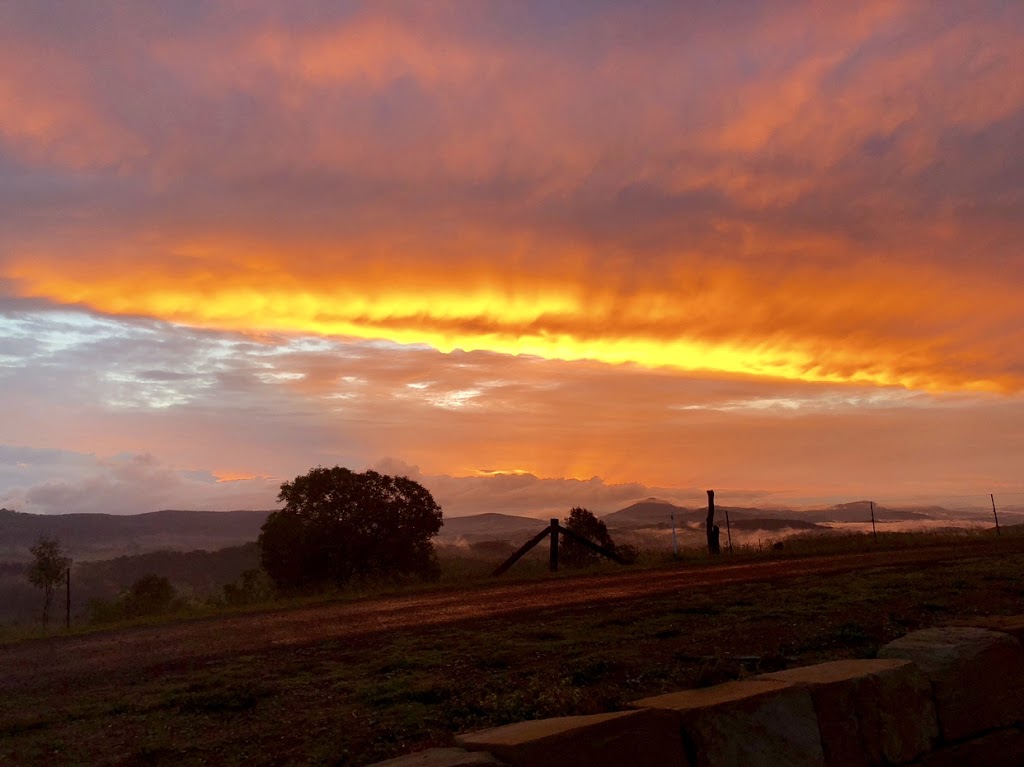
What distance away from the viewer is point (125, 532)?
160 meters

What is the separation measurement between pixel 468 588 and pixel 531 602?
5.33 metres

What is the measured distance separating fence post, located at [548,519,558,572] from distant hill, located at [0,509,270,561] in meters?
Answer: 126

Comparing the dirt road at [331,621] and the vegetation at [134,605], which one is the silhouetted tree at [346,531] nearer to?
the vegetation at [134,605]

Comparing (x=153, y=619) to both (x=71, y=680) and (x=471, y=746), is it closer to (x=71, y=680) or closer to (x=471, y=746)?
(x=71, y=680)

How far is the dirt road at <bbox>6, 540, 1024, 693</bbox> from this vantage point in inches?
387

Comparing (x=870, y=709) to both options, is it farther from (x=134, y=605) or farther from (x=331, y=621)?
(x=134, y=605)

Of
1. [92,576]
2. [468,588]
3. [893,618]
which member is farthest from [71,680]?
[92,576]

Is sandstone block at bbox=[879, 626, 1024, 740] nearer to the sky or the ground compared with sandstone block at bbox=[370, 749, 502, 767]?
nearer to the ground

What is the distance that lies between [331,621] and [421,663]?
552 cm

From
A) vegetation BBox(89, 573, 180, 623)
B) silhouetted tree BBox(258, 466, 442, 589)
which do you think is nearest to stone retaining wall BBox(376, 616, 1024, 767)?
vegetation BBox(89, 573, 180, 623)

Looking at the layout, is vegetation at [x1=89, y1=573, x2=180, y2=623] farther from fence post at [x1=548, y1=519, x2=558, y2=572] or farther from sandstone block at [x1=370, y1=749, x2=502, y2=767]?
sandstone block at [x1=370, y1=749, x2=502, y2=767]

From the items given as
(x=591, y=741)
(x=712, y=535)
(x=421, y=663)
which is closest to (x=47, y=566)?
(x=712, y=535)

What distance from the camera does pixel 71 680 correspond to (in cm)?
869

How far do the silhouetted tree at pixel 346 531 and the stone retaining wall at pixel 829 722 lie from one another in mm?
24871
